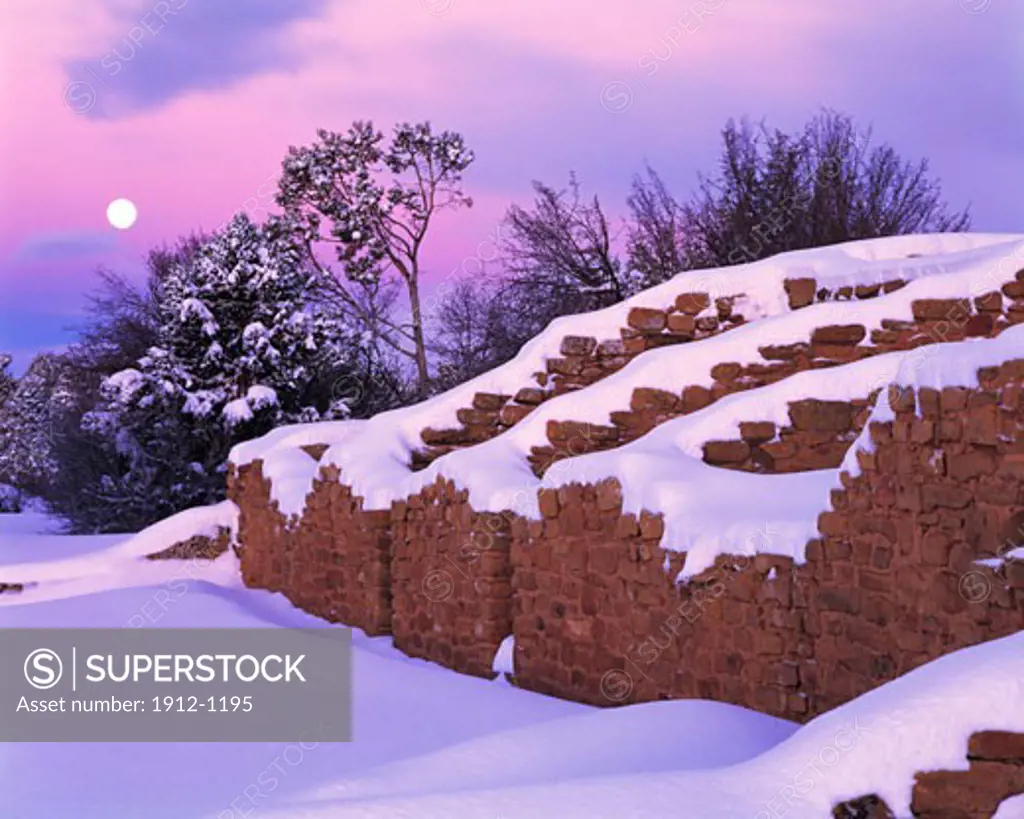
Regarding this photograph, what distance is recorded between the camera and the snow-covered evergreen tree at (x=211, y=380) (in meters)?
21.3

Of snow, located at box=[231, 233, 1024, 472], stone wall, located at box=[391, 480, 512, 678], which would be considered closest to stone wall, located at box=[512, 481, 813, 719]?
stone wall, located at box=[391, 480, 512, 678]

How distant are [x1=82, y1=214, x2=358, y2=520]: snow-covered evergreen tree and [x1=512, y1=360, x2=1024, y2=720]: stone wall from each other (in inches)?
578

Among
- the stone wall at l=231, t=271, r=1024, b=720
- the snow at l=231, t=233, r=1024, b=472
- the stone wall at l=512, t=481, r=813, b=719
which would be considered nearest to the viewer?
the stone wall at l=231, t=271, r=1024, b=720

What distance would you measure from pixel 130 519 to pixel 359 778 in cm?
1736

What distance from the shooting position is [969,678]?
366cm

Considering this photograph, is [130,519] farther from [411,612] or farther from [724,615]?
[724,615]

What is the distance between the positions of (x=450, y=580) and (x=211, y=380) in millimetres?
14271

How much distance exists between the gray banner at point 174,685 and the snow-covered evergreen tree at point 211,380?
36.6 ft

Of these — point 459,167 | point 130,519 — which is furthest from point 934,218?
point 130,519

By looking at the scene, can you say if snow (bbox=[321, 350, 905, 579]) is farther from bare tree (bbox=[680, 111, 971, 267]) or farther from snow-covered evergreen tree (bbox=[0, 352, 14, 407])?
A: snow-covered evergreen tree (bbox=[0, 352, 14, 407])

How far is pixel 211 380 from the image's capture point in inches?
880

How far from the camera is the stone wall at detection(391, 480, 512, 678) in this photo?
857 cm

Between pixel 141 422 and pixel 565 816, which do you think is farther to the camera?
pixel 141 422

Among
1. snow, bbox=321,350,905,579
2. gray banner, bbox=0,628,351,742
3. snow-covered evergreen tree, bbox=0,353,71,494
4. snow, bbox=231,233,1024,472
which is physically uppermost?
snow-covered evergreen tree, bbox=0,353,71,494
